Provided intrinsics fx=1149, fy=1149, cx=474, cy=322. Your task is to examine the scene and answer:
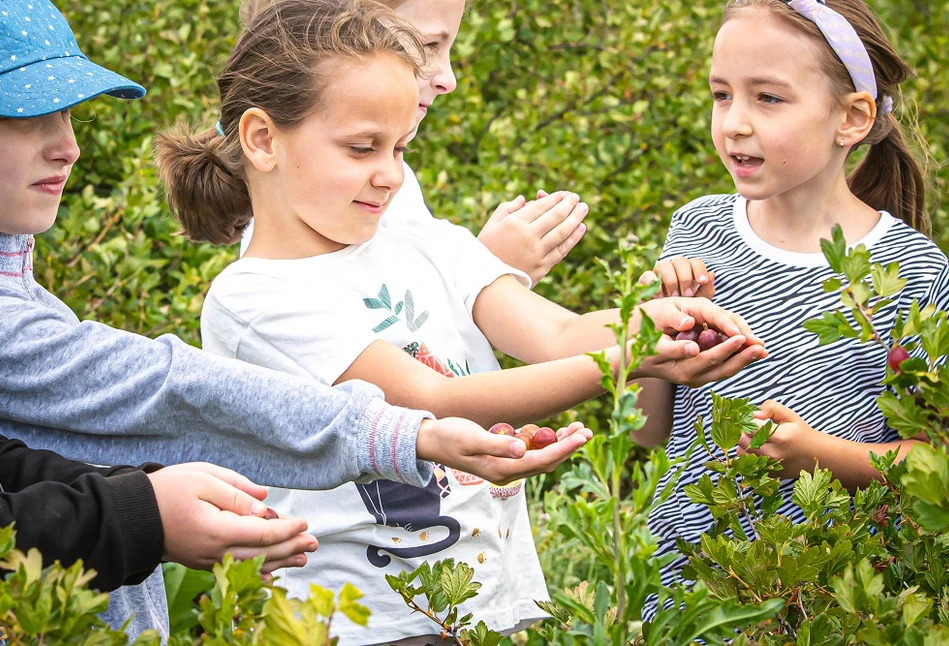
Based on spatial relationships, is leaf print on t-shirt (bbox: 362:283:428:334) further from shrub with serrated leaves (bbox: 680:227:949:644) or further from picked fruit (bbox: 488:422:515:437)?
shrub with serrated leaves (bbox: 680:227:949:644)

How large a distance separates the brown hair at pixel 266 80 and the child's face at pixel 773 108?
2.15 feet

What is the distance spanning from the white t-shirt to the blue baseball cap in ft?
1.33

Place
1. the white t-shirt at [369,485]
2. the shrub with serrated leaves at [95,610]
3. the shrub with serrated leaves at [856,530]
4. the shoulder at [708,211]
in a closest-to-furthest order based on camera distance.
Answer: the shrub with serrated leaves at [95,610] → the shrub with serrated leaves at [856,530] → the white t-shirt at [369,485] → the shoulder at [708,211]

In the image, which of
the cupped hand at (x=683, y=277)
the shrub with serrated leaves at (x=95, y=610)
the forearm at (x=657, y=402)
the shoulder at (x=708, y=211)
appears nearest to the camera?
the shrub with serrated leaves at (x=95, y=610)

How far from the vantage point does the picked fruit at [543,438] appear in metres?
1.64

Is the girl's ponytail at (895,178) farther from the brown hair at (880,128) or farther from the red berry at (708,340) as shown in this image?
the red berry at (708,340)

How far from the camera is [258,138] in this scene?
6.81 feet

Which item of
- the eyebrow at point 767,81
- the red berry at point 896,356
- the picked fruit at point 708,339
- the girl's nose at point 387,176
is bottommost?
the picked fruit at point 708,339

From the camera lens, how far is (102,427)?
164 cm

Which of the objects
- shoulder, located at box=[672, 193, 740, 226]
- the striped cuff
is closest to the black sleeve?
the striped cuff

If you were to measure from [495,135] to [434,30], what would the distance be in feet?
8.04

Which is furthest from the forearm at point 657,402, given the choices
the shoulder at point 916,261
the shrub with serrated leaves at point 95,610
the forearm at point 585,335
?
the shrub with serrated leaves at point 95,610

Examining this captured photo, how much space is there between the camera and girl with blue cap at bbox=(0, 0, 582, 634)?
1447mm

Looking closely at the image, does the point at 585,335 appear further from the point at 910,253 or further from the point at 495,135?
the point at 495,135
